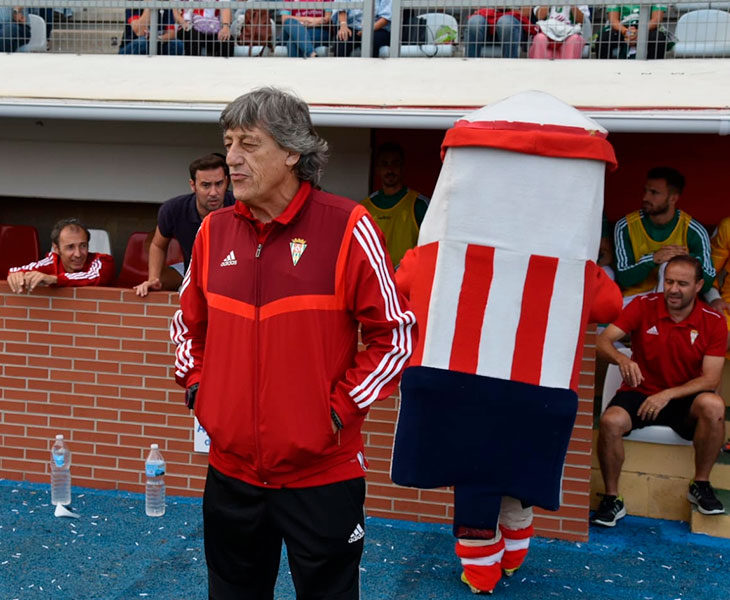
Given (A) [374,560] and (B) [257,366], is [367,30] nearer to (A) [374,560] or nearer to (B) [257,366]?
(A) [374,560]

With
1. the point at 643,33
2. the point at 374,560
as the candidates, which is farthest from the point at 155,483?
the point at 643,33

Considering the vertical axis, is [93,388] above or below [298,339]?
below

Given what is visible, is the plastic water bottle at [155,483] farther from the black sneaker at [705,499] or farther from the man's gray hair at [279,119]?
the man's gray hair at [279,119]

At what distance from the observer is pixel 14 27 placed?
7.81m

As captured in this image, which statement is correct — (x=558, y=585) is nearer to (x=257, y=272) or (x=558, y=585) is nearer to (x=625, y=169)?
(x=257, y=272)

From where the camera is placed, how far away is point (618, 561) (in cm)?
481

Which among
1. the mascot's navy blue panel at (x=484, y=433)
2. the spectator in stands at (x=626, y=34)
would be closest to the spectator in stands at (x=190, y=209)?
the mascot's navy blue panel at (x=484, y=433)

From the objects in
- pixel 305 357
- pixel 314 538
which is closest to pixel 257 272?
pixel 305 357

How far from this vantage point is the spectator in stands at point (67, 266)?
18.4 ft

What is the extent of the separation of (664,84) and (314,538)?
4670mm

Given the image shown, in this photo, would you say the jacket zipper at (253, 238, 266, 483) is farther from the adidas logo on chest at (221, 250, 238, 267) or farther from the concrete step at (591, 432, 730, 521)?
the concrete step at (591, 432, 730, 521)

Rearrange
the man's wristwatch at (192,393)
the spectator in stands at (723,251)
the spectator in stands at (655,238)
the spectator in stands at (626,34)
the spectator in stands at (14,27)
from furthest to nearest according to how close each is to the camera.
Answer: the spectator in stands at (14,27) → the spectator in stands at (626,34) → the spectator in stands at (723,251) → the spectator in stands at (655,238) → the man's wristwatch at (192,393)

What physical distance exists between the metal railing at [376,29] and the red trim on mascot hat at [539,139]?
9.79 ft

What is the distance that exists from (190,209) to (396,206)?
1.83 metres
